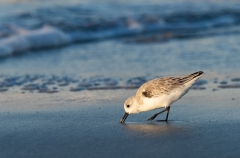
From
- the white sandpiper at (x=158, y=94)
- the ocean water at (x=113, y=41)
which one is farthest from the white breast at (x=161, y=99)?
the ocean water at (x=113, y=41)

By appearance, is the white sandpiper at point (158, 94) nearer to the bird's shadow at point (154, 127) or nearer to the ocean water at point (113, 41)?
the bird's shadow at point (154, 127)

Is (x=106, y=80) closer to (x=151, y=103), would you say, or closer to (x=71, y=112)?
(x=71, y=112)

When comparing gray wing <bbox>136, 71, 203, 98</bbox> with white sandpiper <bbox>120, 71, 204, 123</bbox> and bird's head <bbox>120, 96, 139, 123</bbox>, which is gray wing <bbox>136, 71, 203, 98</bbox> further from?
bird's head <bbox>120, 96, 139, 123</bbox>

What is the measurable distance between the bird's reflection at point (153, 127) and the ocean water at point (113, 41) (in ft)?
8.08

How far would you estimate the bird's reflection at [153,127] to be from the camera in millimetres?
5410

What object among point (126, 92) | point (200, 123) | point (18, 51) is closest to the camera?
point (200, 123)

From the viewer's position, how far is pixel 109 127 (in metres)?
5.61

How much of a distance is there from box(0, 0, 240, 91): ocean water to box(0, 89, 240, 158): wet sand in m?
1.34

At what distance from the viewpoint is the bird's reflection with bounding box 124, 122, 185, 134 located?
17.7 feet

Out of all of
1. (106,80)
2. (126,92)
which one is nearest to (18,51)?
(106,80)

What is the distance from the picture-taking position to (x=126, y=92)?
765cm

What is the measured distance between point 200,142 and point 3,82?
4418 millimetres

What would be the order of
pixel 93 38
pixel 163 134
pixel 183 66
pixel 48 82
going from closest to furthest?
pixel 163 134
pixel 48 82
pixel 183 66
pixel 93 38

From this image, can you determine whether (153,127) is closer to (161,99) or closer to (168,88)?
(161,99)
